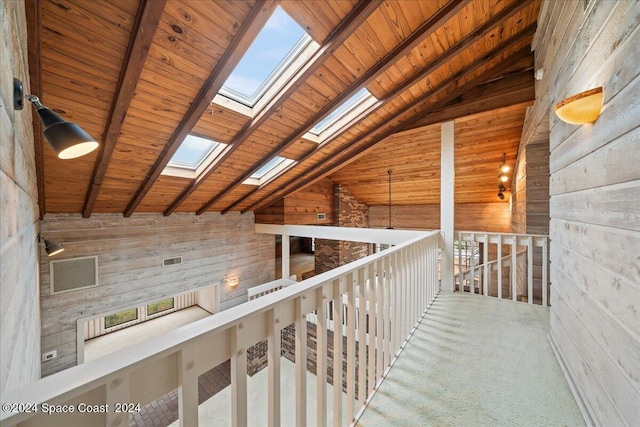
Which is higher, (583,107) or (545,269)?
(583,107)

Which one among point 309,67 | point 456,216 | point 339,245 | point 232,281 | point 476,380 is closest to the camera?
point 476,380

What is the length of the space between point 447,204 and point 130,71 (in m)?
3.99

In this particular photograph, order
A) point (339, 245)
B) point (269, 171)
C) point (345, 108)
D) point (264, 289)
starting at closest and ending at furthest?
point (345, 108)
point (269, 171)
point (264, 289)
point (339, 245)

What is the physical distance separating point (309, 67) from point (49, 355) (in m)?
5.67

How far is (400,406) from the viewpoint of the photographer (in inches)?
62.6

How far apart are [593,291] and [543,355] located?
104cm

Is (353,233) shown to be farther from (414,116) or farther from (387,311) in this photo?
(387,311)

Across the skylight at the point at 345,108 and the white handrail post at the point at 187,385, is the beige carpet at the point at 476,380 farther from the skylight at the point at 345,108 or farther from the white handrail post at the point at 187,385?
the skylight at the point at 345,108

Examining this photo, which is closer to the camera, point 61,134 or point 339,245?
point 61,134

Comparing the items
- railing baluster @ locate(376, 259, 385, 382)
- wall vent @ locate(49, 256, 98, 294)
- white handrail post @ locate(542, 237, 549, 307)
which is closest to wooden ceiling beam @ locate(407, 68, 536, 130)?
white handrail post @ locate(542, 237, 549, 307)

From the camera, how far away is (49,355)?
3.94 metres

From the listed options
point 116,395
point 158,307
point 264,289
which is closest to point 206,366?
point 116,395

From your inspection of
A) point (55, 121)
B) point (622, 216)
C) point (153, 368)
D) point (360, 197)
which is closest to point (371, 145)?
point (360, 197)

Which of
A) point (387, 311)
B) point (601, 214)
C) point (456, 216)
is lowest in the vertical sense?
point (387, 311)
